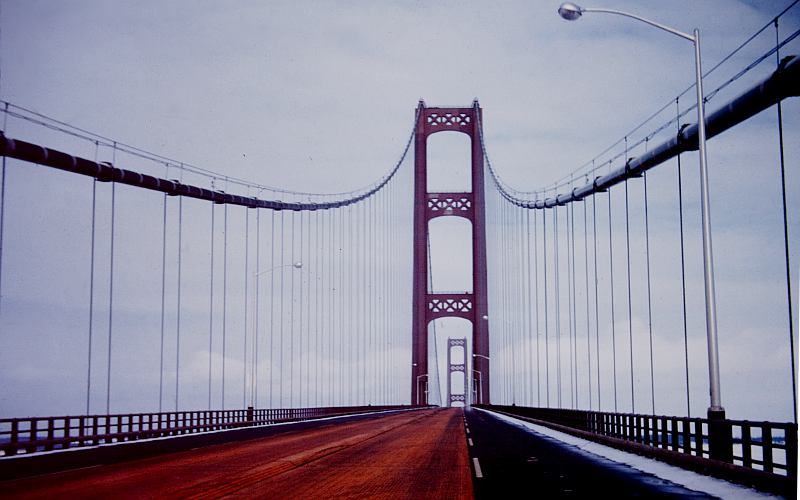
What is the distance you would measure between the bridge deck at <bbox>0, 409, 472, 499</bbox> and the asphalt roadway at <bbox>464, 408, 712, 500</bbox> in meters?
0.47

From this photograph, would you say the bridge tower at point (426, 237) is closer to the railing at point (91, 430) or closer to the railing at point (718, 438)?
the railing at point (91, 430)

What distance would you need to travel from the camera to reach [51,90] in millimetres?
30234

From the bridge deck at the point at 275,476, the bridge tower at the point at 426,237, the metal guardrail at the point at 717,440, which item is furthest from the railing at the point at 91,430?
the bridge tower at the point at 426,237

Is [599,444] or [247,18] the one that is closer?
[599,444]

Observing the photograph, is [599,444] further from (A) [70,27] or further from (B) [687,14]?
(A) [70,27]

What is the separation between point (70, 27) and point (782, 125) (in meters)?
16.9

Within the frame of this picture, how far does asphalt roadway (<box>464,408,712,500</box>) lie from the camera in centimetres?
1397

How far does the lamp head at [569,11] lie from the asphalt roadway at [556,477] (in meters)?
9.41

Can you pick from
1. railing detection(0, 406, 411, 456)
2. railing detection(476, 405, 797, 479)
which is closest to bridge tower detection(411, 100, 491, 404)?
railing detection(0, 406, 411, 456)

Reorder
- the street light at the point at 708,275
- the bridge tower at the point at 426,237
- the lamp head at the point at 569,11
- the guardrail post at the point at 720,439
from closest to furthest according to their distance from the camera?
the guardrail post at the point at 720,439 → the street light at the point at 708,275 → the lamp head at the point at 569,11 → the bridge tower at the point at 426,237

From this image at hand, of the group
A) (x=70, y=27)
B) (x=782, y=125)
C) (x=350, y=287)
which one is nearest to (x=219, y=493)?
(x=782, y=125)

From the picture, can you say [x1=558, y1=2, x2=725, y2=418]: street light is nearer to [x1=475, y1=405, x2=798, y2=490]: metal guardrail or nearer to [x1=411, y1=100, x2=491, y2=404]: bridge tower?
[x1=475, y1=405, x2=798, y2=490]: metal guardrail

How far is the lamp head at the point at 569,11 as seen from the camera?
774 inches

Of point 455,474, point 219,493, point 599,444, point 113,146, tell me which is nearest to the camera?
point 219,493
